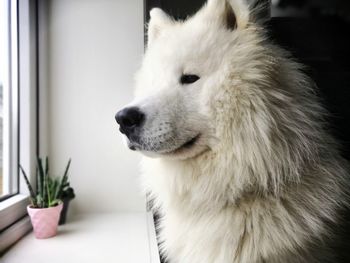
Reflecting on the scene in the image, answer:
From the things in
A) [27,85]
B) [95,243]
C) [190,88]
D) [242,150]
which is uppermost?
[27,85]

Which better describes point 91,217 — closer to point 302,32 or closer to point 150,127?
point 150,127

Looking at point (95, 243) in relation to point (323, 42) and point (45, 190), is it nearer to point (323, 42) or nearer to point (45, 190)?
point (45, 190)

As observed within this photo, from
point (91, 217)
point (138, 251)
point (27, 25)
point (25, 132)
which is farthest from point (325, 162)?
point (27, 25)

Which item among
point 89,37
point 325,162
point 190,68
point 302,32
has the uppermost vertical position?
point 89,37

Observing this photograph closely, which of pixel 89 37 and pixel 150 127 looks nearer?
pixel 150 127

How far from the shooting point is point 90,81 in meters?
1.31

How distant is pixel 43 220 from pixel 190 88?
727 millimetres

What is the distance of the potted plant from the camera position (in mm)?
1067

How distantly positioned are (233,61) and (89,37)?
81 cm

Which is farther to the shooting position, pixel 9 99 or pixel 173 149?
pixel 9 99

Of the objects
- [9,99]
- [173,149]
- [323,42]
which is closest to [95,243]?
[173,149]

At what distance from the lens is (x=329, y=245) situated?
690 millimetres

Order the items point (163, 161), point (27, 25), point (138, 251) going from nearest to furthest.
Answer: point (163, 161)
point (138, 251)
point (27, 25)

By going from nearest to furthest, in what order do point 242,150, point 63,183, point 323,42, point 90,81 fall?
point 242,150 < point 323,42 < point 63,183 < point 90,81
